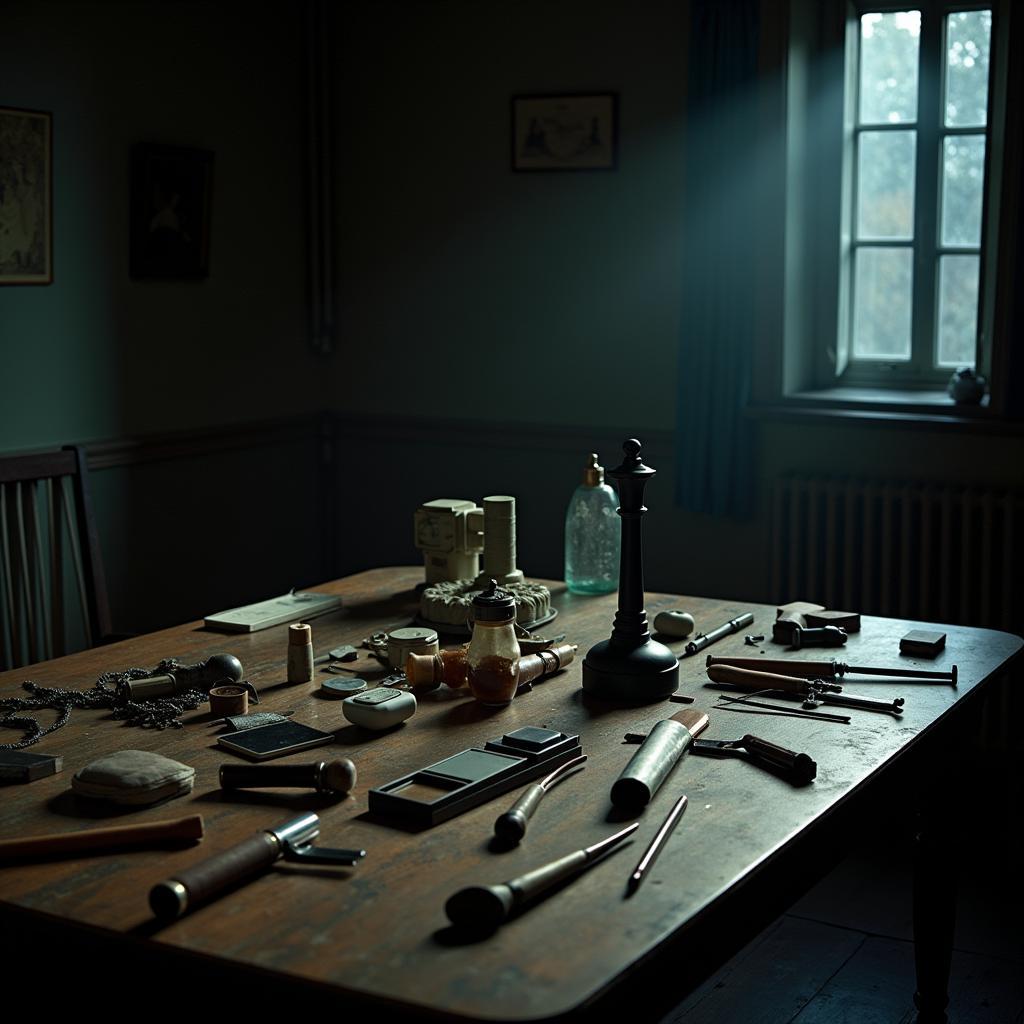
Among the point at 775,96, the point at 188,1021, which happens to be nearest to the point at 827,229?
the point at 775,96

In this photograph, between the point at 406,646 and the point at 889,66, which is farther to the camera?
the point at 889,66

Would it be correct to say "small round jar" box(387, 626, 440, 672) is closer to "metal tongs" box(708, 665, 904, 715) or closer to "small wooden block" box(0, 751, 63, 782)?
"metal tongs" box(708, 665, 904, 715)

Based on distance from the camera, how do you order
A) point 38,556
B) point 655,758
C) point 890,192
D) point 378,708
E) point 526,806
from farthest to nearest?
point 890,192, point 38,556, point 378,708, point 655,758, point 526,806

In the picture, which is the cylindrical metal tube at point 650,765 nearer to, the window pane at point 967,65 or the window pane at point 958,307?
the window pane at point 958,307

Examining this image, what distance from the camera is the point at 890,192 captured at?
A: 430 centimetres

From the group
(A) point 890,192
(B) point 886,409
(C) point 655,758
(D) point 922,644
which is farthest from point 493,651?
(A) point 890,192

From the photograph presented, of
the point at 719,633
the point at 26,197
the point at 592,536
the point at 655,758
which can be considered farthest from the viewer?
the point at 26,197

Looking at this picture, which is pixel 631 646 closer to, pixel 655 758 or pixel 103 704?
pixel 655 758

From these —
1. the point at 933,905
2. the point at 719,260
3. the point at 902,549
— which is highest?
the point at 719,260

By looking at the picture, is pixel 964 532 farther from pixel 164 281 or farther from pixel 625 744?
pixel 164 281

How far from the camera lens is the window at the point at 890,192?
161 inches

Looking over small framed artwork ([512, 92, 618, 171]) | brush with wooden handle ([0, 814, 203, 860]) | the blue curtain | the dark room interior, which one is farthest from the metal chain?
small framed artwork ([512, 92, 618, 171])

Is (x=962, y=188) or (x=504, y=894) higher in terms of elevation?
(x=962, y=188)

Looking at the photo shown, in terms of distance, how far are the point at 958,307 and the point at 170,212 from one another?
95.5 inches
